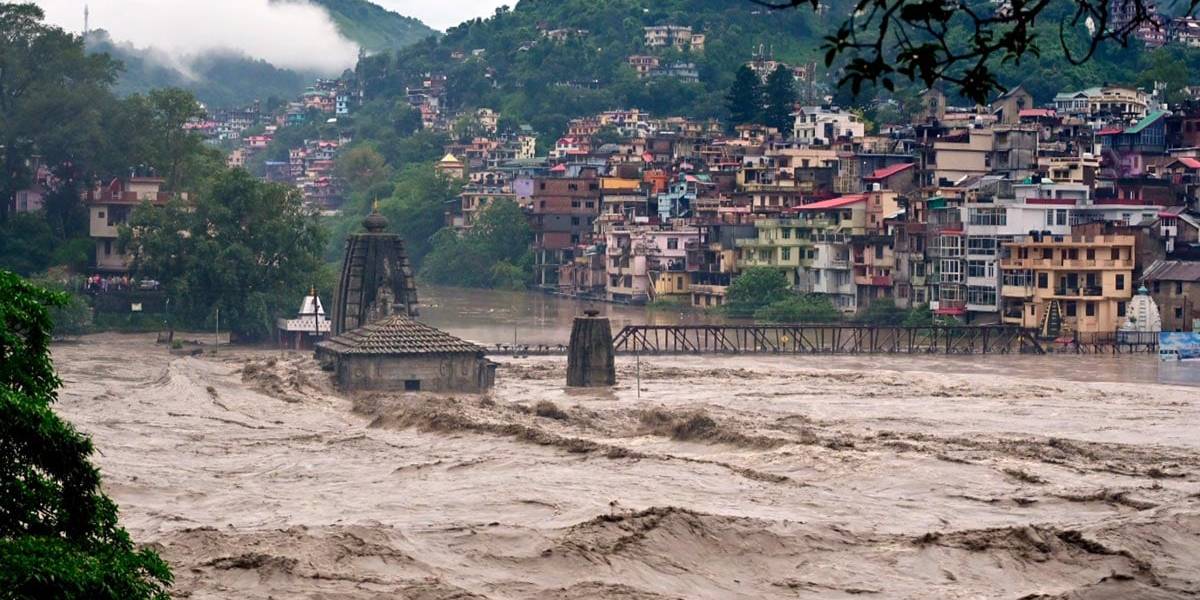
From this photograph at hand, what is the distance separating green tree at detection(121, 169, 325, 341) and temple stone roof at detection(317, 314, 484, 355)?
19783mm

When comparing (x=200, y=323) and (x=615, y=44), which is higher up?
(x=615, y=44)

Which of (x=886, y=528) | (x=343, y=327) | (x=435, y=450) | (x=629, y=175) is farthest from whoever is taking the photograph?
(x=629, y=175)

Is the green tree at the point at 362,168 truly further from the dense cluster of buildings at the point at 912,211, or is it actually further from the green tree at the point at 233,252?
the green tree at the point at 233,252

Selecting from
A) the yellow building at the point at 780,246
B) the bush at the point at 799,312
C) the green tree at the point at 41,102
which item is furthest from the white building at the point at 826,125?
the green tree at the point at 41,102

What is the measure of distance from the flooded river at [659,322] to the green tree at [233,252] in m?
6.07

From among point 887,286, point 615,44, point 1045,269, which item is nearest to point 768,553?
point 1045,269

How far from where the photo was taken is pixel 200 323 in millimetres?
76062

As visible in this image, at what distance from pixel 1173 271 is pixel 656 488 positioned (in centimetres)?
4537

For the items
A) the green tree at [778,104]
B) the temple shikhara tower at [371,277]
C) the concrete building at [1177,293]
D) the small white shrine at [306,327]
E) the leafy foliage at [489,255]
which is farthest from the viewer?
the green tree at [778,104]

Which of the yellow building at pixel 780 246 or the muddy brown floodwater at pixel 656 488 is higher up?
the yellow building at pixel 780 246

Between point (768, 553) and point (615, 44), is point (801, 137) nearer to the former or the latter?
point (615, 44)

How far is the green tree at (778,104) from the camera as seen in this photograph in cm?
13050

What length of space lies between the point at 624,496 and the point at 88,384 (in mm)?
25112

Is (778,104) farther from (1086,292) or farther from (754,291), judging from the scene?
(1086,292)
